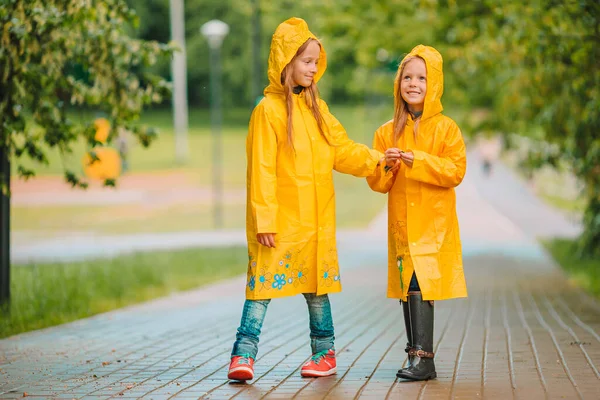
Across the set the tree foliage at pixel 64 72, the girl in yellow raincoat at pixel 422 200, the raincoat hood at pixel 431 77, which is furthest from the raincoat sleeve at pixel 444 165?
the tree foliage at pixel 64 72

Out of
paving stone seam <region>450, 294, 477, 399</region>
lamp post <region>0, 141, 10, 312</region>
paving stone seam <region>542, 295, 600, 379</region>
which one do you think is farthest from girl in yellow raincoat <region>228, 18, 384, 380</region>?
lamp post <region>0, 141, 10, 312</region>

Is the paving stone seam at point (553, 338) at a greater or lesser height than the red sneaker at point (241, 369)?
lesser

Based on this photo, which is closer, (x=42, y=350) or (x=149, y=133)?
(x=42, y=350)

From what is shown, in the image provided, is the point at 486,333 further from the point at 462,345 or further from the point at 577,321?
the point at 577,321

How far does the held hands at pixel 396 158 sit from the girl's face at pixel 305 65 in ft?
2.05

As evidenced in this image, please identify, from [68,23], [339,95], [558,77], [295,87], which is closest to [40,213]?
[558,77]

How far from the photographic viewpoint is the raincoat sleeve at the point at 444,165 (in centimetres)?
631

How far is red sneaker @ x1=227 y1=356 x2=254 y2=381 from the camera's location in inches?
251

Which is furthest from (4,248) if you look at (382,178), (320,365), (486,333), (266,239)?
(382,178)

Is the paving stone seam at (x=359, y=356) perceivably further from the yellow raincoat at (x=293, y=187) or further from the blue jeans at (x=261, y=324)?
the yellow raincoat at (x=293, y=187)

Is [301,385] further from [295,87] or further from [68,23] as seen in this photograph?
[68,23]

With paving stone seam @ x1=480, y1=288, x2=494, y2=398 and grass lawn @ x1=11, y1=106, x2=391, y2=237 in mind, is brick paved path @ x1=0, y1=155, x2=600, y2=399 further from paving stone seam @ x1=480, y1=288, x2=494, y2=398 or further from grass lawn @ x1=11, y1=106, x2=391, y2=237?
grass lawn @ x1=11, y1=106, x2=391, y2=237

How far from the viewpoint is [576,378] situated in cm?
647

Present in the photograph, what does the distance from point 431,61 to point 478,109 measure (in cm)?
1571
